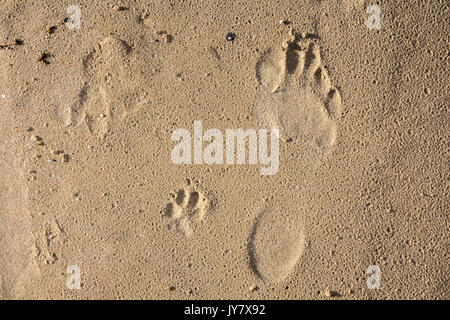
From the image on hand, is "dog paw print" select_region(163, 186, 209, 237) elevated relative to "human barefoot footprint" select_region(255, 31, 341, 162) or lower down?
lower down

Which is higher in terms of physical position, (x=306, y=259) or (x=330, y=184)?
(x=330, y=184)

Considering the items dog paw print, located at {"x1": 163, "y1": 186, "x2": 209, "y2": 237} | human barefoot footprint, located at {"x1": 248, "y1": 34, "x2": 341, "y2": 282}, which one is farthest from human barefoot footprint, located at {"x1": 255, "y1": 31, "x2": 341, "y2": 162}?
dog paw print, located at {"x1": 163, "y1": 186, "x2": 209, "y2": 237}

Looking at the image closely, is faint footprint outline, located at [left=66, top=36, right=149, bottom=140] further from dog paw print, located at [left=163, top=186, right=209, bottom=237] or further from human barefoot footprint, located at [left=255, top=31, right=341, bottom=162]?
human barefoot footprint, located at [left=255, top=31, right=341, bottom=162]

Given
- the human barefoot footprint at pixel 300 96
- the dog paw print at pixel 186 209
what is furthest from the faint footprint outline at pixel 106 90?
the human barefoot footprint at pixel 300 96

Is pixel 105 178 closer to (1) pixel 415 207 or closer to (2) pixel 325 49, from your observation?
(2) pixel 325 49

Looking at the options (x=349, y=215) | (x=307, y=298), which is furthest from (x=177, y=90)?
(x=307, y=298)

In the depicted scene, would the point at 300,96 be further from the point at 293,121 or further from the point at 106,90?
the point at 106,90
